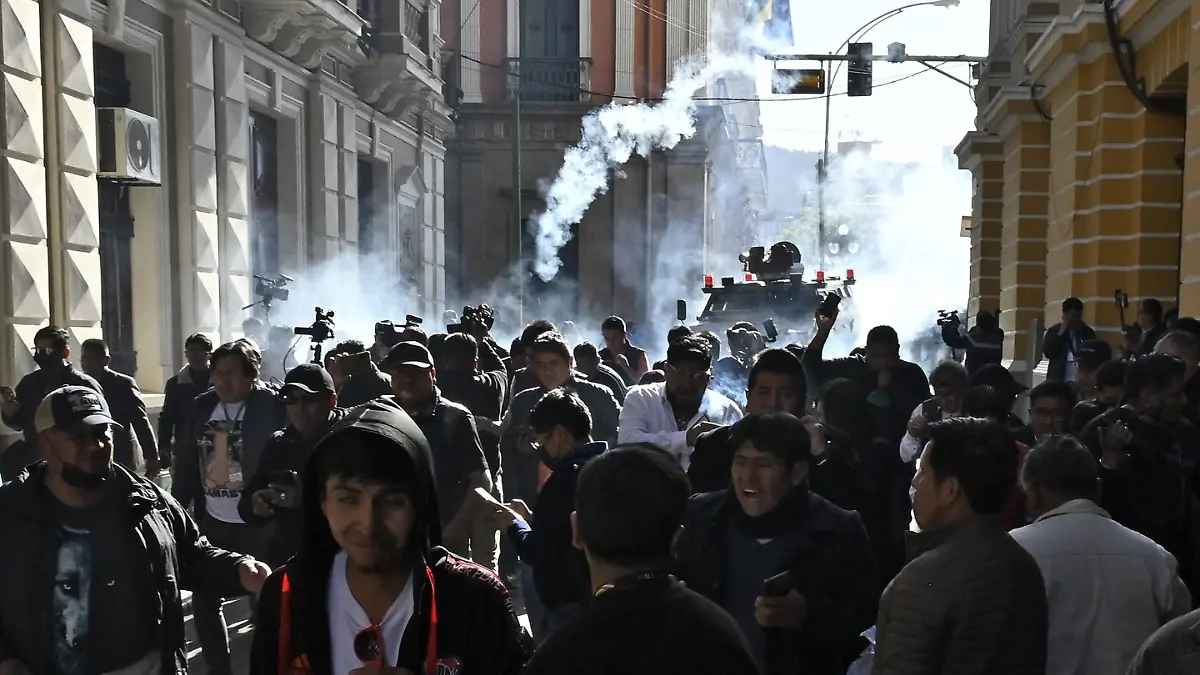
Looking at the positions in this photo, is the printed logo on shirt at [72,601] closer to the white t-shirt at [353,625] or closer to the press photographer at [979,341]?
the white t-shirt at [353,625]

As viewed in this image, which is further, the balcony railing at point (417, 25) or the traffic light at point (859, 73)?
the balcony railing at point (417, 25)

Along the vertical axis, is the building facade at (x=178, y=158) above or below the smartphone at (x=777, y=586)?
above

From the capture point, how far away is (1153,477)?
454 cm

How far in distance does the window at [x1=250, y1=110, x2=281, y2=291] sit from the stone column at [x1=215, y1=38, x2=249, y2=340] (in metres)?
0.80

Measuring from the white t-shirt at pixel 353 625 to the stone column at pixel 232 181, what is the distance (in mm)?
13149

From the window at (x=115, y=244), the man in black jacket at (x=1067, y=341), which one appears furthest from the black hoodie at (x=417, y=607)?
the window at (x=115, y=244)

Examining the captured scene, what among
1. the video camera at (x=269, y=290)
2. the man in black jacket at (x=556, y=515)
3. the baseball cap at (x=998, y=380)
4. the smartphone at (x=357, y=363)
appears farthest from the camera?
the video camera at (x=269, y=290)

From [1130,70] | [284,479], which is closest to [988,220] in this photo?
[1130,70]

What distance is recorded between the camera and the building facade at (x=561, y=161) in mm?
32344

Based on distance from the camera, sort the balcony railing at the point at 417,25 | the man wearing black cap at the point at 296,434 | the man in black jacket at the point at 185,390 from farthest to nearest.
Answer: the balcony railing at the point at 417,25 → the man in black jacket at the point at 185,390 → the man wearing black cap at the point at 296,434

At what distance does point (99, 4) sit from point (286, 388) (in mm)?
7881

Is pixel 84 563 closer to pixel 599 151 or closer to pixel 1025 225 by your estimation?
pixel 1025 225

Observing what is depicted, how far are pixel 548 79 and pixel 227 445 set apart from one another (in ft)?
89.6

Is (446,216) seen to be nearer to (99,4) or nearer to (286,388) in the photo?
(99,4)
